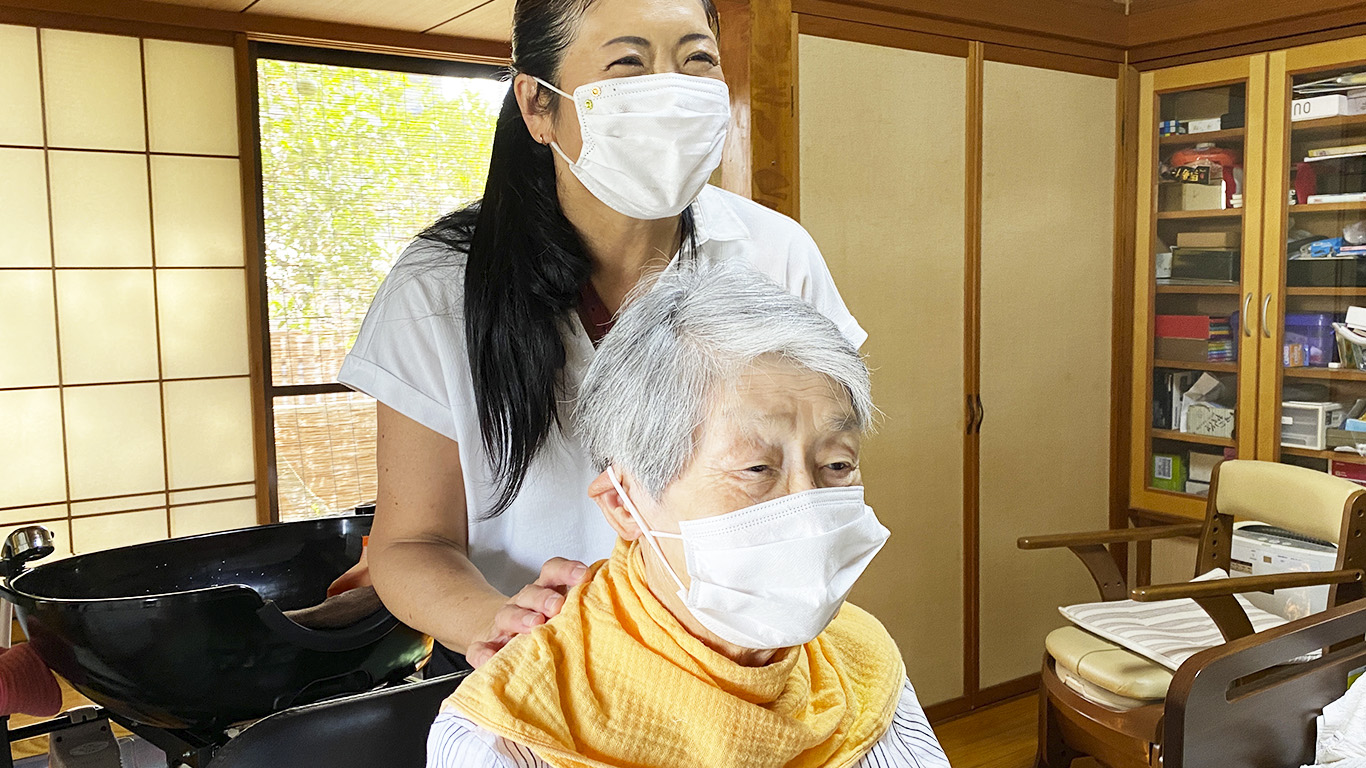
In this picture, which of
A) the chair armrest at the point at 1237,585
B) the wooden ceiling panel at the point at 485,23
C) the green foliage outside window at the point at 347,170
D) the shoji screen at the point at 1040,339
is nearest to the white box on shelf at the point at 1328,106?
the shoji screen at the point at 1040,339

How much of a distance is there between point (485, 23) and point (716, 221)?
11.0ft

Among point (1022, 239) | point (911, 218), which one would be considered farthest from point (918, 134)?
point (1022, 239)

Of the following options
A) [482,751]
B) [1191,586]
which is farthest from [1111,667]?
[482,751]

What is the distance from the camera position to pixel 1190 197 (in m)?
3.59

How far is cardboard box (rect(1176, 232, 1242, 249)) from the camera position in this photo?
3498mm

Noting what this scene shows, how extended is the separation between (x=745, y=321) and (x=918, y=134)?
2327mm

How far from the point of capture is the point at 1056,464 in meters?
3.62

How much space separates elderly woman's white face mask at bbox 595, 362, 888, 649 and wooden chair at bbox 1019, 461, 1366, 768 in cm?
159

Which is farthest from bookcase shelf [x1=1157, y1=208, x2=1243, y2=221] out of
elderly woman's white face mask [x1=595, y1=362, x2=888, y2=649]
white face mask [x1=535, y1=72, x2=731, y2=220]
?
elderly woman's white face mask [x1=595, y1=362, x2=888, y2=649]

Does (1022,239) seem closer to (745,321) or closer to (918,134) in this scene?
(918,134)

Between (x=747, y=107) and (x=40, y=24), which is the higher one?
(x=40, y=24)

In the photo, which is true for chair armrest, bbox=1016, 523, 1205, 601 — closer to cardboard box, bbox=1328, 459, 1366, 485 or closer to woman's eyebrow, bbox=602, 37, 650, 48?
cardboard box, bbox=1328, 459, 1366, 485

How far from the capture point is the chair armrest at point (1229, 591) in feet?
7.66

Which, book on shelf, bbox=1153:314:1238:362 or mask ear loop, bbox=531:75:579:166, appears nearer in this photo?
mask ear loop, bbox=531:75:579:166
